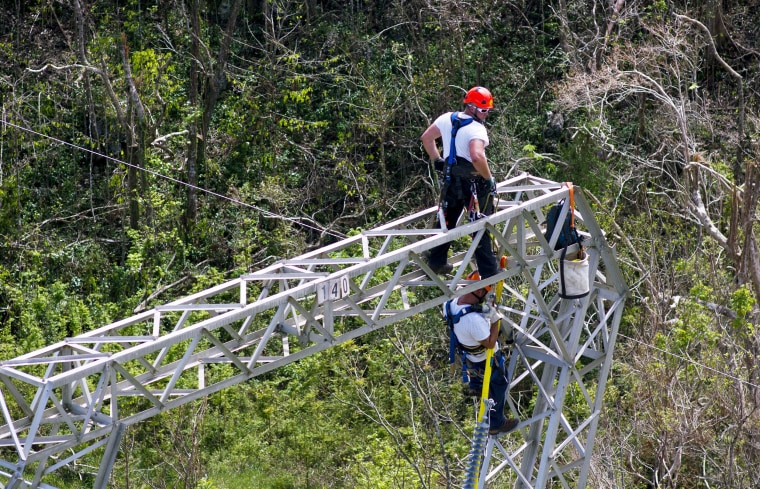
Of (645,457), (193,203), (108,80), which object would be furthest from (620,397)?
(108,80)

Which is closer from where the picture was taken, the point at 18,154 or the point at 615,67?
the point at 615,67

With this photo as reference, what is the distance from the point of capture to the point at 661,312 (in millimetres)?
17672

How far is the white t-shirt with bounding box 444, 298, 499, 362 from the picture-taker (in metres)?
10.5

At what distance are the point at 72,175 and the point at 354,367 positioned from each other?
25.3ft

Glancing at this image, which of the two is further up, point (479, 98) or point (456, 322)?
point (479, 98)

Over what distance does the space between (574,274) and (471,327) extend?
53.4 inches

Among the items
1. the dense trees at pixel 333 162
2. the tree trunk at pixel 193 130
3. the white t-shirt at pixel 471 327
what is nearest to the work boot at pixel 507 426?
the white t-shirt at pixel 471 327

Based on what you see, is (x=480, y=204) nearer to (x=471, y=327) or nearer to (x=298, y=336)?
(x=471, y=327)

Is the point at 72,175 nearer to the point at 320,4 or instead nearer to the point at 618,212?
the point at 320,4

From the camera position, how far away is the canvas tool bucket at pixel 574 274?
11125 millimetres

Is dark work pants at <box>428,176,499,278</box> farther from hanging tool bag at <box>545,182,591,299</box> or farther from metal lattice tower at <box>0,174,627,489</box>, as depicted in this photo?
hanging tool bag at <box>545,182,591,299</box>

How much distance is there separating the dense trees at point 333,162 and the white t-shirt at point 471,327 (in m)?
5.76

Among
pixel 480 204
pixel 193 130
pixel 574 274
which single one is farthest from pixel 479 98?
pixel 193 130

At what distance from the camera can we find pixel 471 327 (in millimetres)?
10531
